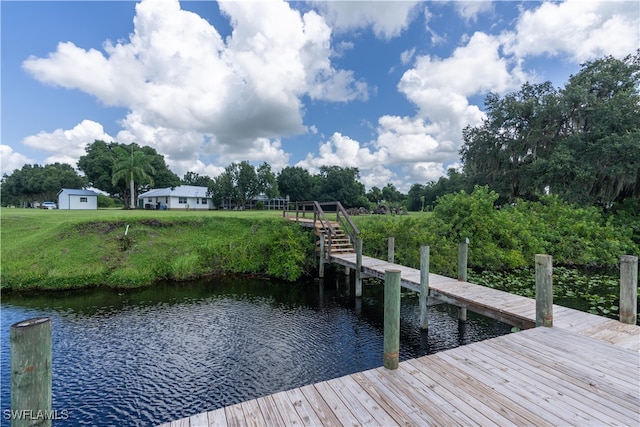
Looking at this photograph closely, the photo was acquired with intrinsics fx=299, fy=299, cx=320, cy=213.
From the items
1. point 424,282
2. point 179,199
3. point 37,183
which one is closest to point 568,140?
point 424,282

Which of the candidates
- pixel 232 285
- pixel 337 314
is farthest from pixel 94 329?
pixel 337 314

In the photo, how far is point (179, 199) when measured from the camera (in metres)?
39.6

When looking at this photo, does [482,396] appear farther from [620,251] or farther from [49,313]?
[620,251]

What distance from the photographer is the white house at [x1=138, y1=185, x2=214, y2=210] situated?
128 feet

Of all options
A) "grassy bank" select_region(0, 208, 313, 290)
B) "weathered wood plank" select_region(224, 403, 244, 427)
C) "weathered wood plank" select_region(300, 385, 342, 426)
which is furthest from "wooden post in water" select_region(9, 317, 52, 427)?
"grassy bank" select_region(0, 208, 313, 290)

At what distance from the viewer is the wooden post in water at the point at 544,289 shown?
4.89m

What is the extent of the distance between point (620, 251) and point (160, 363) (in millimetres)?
20437

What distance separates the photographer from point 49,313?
8.56 m

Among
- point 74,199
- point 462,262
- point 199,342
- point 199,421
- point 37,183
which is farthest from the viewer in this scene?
point 37,183

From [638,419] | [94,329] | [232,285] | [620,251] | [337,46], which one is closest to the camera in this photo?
[638,419]

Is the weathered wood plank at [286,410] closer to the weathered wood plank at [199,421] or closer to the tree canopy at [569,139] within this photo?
the weathered wood plank at [199,421]

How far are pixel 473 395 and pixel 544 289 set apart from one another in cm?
278

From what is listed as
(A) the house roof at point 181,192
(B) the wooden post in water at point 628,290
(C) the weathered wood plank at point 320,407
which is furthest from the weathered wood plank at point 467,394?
(A) the house roof at point 181,192

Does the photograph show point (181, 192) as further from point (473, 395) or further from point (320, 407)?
point (473, 395)
